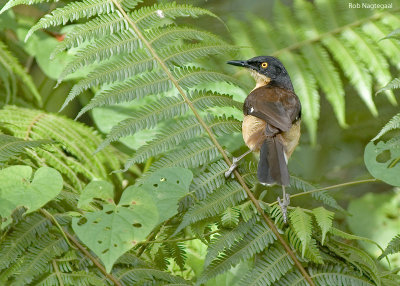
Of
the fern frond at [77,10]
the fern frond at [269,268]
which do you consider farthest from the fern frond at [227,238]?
the fern frond at [77,10]

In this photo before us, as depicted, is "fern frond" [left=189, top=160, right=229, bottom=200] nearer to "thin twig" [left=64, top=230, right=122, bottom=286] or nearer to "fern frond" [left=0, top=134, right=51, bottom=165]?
"thin twig" [left=64, top=230, right=122, bottom=286]

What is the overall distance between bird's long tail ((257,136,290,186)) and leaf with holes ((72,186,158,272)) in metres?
0.48

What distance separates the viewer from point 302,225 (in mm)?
1818

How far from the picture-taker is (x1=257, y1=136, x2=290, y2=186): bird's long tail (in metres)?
2.02

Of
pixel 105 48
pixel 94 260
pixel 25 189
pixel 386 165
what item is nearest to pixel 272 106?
pixel 386 165

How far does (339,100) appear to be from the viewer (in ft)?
11.3

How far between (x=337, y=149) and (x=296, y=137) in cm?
257

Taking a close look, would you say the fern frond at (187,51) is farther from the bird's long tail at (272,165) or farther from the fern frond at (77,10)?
the bird's long tail at (272,165)

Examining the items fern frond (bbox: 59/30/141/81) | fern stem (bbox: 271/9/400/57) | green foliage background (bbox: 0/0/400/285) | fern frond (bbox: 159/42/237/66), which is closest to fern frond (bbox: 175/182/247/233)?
green foliage background (bbox: 0/0/400/285)

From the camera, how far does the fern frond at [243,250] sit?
1891mm

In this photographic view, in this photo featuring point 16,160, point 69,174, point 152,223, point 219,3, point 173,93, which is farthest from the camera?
point 219,3

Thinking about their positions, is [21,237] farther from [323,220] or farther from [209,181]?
[323,220]

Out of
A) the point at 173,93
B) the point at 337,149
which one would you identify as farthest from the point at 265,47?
the point at 337,149

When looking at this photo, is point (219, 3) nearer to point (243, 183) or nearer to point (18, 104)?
point (18, 104)
